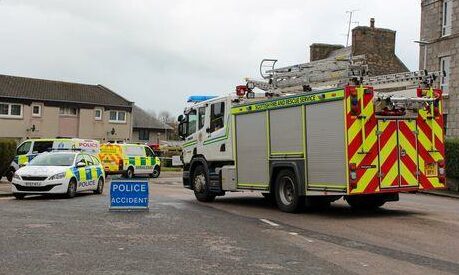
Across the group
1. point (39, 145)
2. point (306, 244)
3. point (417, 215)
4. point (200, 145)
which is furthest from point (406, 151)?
point (39, 145)

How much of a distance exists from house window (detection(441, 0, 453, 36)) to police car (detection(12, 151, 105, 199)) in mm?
21859

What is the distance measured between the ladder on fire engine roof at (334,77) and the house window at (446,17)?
65.9 ft

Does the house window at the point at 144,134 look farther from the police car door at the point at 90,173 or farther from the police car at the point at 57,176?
the police car at the point at 57,176

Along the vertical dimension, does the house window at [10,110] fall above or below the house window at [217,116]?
above

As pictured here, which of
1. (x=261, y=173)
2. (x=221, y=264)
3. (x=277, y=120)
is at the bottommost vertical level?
(x=221, y=264)

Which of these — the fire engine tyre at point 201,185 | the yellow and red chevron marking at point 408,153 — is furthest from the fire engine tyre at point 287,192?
the fire engine tyre at point 201,185

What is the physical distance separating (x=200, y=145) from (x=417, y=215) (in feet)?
20.4

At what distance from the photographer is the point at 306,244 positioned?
29.9ft

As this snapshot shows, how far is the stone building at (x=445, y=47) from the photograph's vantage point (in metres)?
31.1

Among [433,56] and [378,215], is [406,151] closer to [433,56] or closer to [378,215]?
[378,215]

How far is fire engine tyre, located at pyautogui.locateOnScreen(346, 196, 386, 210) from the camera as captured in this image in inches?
548

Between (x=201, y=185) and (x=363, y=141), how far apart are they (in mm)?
5872

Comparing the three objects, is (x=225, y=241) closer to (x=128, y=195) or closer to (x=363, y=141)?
(x=363, y=141)

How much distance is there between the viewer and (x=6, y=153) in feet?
81.1
